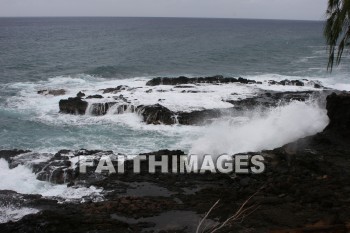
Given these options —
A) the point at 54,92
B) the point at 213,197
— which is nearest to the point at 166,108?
the point at 54,92

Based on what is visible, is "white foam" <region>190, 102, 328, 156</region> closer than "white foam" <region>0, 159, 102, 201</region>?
No

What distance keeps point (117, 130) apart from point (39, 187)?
8.73m

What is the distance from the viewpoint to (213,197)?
39.8ft

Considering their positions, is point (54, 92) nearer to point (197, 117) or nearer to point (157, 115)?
point (157, 115)

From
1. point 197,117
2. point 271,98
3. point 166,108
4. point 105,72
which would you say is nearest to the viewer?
point 197,117

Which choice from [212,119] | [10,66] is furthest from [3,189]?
[10,66]

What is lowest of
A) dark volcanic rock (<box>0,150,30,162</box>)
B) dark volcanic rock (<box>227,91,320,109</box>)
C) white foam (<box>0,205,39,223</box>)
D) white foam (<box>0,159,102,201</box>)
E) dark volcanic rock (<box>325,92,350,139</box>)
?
white foam (<box>0,159,102,201</box>)

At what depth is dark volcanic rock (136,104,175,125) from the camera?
24.2 metres

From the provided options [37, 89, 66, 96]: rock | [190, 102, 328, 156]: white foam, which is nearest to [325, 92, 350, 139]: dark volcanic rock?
[190, 102, 328, 156]: white foam

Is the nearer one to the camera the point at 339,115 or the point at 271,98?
the point at 339,115

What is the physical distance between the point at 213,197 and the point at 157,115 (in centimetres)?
1288

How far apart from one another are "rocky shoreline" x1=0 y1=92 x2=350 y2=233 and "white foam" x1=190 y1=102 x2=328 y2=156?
203 centimetres

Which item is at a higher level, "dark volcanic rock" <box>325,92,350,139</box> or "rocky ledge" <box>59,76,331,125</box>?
"dark volcanic rock" <box>325,92,350,139</box>

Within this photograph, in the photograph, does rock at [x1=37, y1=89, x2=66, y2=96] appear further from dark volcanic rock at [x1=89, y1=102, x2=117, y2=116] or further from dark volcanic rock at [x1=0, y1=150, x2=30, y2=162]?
dark volcanic rock at [x1=0, y1=150, x2=30, y2=162]
